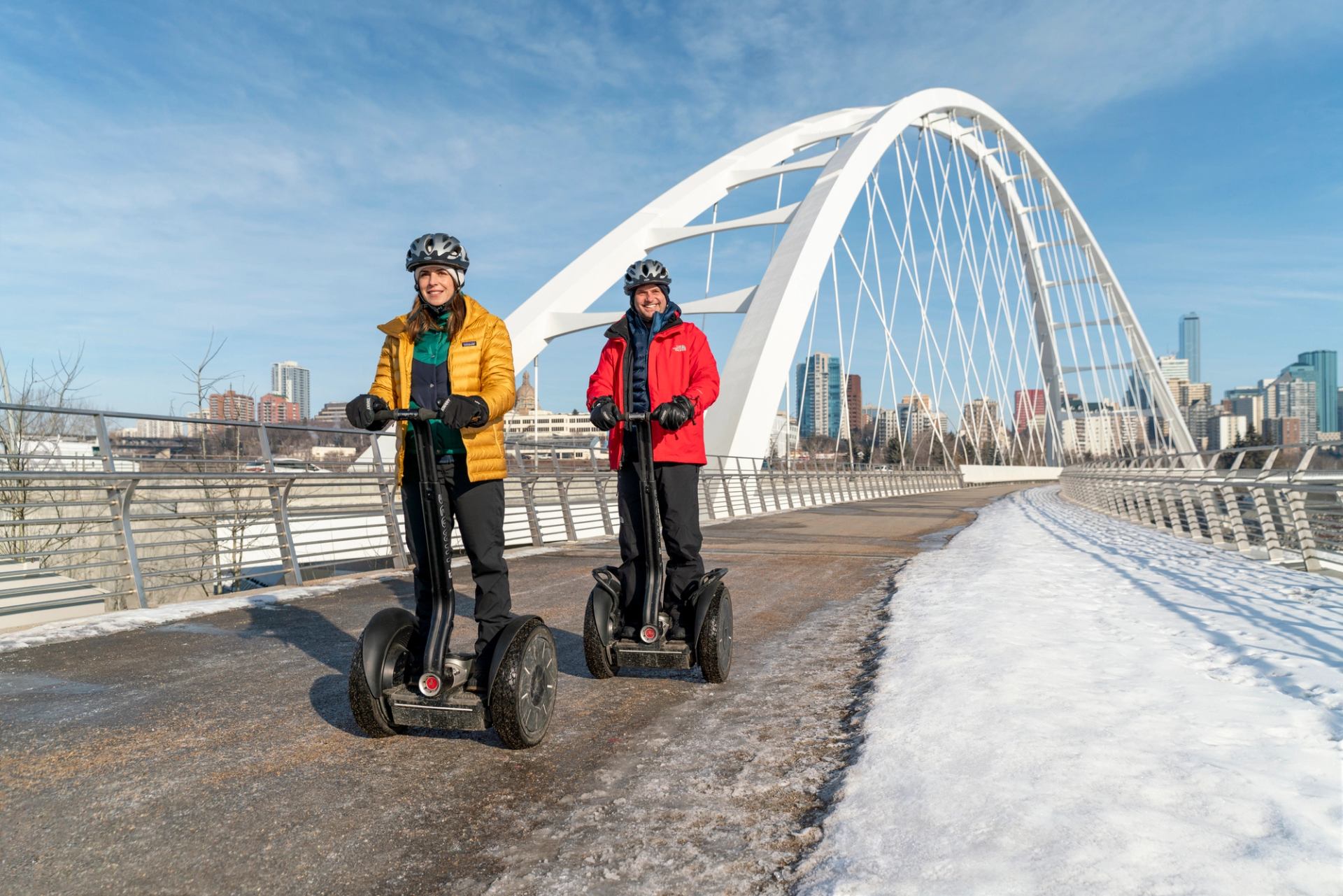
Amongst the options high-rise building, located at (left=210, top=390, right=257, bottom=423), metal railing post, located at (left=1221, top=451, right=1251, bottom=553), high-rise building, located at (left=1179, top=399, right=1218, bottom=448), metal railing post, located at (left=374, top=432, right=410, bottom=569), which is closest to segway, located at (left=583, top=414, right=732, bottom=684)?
metal railing post, located at (left=374, top=432, right=410, bottom=569)

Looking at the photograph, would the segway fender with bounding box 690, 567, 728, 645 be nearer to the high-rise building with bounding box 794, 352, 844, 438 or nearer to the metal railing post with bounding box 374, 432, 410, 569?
the metal railing post with bounding box 374, 432, 410, 569

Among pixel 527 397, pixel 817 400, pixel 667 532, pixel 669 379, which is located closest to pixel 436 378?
pixel 669 379

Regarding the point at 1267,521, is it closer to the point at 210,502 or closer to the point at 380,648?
the point at 380,648

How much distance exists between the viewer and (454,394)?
2.90m

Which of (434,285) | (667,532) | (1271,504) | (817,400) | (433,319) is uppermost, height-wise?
(817,400)

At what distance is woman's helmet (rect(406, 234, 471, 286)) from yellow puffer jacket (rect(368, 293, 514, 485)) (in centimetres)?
10

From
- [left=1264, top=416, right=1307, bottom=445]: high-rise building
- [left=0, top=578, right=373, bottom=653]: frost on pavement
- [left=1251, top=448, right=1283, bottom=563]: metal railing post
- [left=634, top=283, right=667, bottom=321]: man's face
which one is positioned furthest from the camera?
[left=1264, top=416, right=1307, bottom=445]: high-rise building

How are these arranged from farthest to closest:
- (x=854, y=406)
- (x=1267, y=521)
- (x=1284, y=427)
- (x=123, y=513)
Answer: (x=1284, y=427) → (x=854, y=406) → (x=1267, y=521) → (x=123, y=513)

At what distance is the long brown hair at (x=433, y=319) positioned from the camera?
118 inches

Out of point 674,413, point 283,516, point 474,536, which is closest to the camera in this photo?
point 474,536

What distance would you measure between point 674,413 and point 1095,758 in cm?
177

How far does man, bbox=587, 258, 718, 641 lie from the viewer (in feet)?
12.1

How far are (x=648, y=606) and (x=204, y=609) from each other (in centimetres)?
361

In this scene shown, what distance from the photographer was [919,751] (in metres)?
2.72
